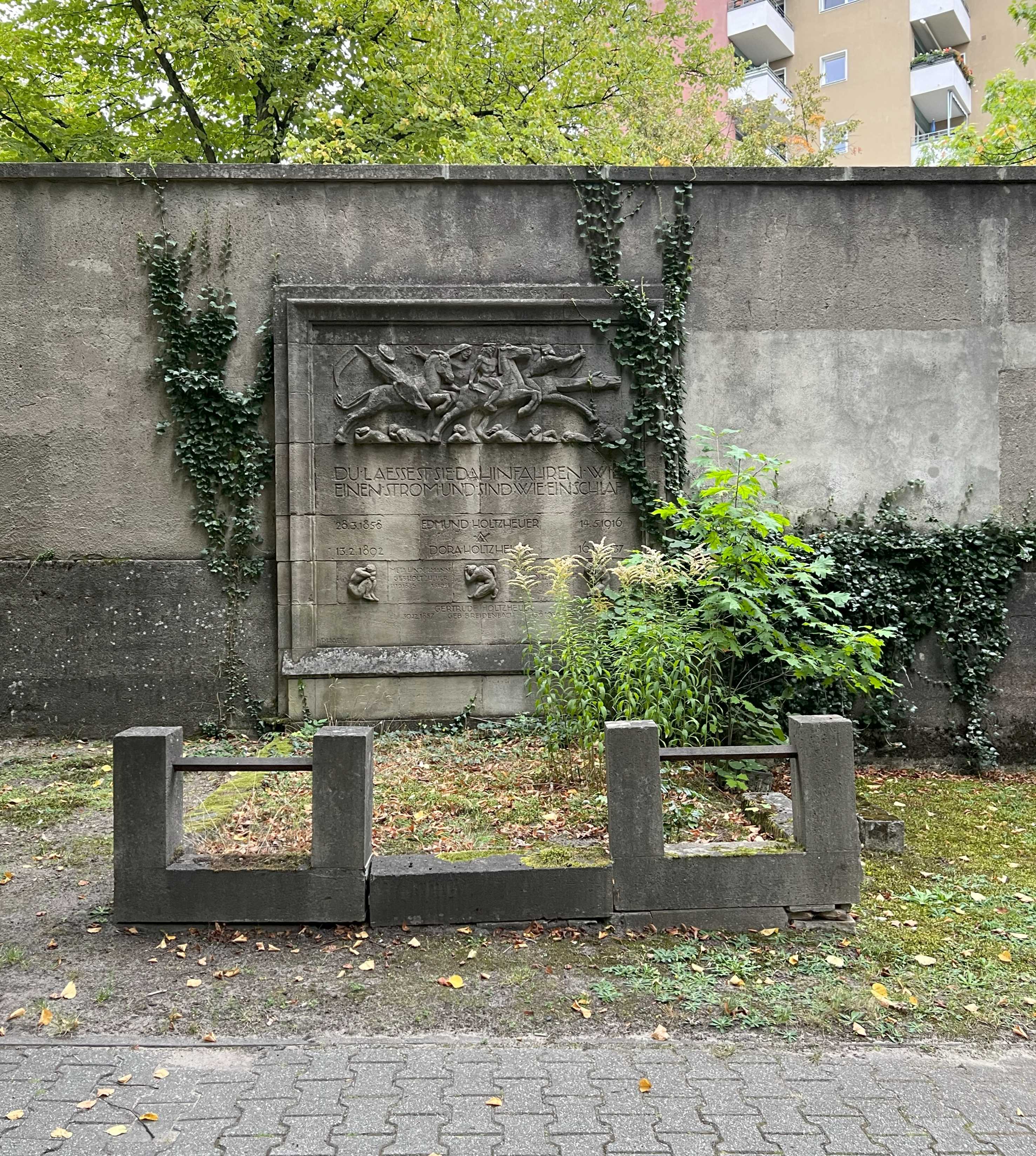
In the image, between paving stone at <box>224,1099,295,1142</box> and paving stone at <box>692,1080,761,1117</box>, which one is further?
paving stone at <box>692,1080,761,1117</box>

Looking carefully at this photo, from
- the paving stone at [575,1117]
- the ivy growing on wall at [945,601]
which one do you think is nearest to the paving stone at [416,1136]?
the paving stone at [575,1117]

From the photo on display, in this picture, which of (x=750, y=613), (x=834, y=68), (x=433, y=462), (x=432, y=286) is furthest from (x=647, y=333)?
(x=834, y=68)

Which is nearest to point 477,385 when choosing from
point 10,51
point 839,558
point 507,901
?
point 839,558

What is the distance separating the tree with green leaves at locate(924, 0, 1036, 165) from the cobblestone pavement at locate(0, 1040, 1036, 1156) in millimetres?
12206

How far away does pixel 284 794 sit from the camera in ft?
17.5

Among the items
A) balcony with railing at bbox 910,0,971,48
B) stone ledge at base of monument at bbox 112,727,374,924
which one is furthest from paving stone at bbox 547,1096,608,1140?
balcony with railing at bbox 910,0,971,48

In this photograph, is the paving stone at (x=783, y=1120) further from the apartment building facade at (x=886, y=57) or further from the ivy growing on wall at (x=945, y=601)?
the apartment building facade at (x=886, y=57)

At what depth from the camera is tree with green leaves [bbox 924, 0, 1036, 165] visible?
1238cm

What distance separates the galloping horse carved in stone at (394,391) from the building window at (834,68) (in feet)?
81.1

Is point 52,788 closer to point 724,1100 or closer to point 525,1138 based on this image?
point 525,1138

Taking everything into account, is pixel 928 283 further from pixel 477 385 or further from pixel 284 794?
pixel 284 794

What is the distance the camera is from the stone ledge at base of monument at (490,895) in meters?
3.77

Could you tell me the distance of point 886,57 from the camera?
25125mm

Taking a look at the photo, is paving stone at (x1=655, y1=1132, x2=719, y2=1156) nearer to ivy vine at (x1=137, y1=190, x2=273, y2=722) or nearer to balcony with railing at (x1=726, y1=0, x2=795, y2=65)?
ivy vine at (x1=137, y1=190, x2=273, y2=722)
